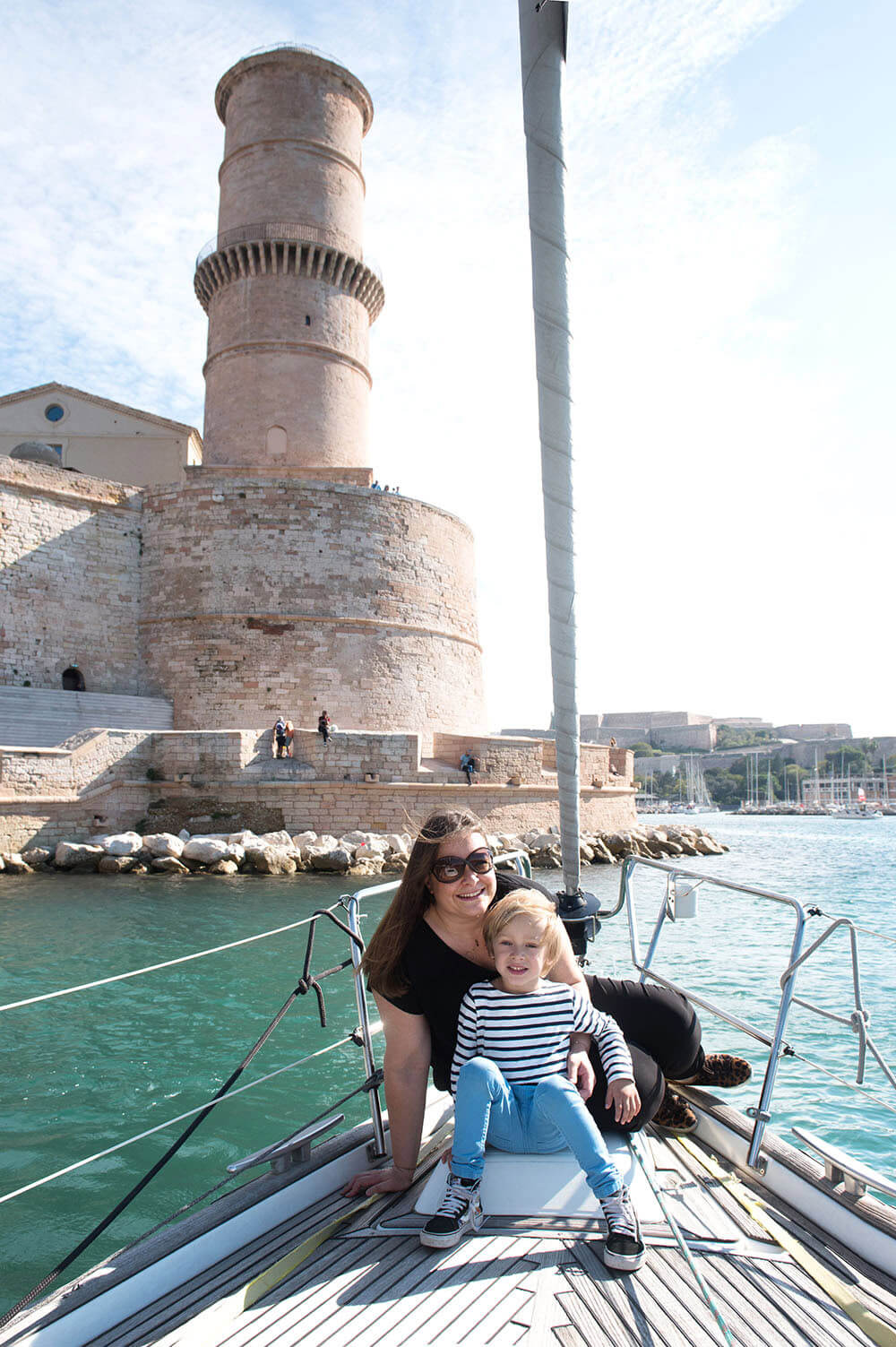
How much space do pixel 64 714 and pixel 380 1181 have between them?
1503 centimetres

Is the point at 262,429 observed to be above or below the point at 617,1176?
above

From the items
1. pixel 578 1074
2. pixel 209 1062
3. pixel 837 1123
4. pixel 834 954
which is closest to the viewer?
pixel 578 1074

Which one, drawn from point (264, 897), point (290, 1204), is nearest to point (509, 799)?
point (264, 897)

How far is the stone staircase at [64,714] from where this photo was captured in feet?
48.0

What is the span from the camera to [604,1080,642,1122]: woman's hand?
200 cm

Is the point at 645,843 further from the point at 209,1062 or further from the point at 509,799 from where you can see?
the point at 209,1062

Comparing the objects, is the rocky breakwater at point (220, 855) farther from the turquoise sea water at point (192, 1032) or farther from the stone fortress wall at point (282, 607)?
the stone fortress wall at point (282, 607)

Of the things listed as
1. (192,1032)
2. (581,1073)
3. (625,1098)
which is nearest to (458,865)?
(581,1073)

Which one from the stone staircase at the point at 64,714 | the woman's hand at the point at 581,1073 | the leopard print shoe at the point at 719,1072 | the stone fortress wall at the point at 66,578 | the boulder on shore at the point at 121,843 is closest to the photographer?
the woman's hand at the point at 581,1073

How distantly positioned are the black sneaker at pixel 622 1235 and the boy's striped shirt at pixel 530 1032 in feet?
0.90

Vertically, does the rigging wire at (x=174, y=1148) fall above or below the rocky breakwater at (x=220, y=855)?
above

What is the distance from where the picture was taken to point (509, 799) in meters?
16.6

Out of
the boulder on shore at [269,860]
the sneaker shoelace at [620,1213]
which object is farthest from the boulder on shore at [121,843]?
the sneaker shoelace at [620,1213]

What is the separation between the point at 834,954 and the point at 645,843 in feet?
31.5
